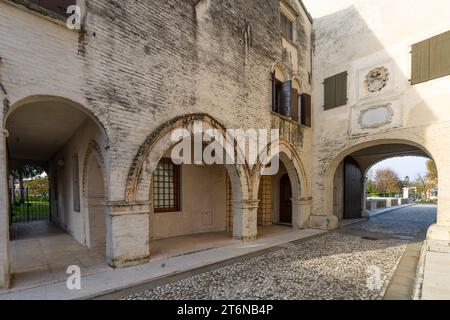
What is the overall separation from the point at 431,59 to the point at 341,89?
2855mm

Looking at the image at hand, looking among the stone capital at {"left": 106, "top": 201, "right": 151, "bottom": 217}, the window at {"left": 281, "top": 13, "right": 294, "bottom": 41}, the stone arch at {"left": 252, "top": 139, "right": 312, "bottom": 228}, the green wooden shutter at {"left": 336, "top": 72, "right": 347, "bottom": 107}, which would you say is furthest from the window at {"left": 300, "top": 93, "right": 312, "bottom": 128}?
the stone capital at {"left": 106, "top": 201, "right": 151, "bottom": 217}

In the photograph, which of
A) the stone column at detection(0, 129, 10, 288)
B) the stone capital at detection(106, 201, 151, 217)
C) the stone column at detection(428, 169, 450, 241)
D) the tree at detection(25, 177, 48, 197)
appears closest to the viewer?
the stone column at detection(0, 129, 10, 288)

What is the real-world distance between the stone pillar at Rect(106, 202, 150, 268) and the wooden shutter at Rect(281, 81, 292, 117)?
6628 millimetres

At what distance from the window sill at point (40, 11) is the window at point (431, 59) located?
10009 millimetres

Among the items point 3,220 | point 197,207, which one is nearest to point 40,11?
point 3,220

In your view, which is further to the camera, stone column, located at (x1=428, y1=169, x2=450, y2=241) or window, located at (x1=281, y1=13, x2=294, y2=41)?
window, located at (x1=281, y1=13, x2=294, y2=41)

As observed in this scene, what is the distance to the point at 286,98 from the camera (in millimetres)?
9438

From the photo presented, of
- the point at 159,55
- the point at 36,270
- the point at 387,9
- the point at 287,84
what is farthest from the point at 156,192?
the point at 387,9

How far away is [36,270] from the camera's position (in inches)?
195

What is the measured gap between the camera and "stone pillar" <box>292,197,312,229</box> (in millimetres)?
9977

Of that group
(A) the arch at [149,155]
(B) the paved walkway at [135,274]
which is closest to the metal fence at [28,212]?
(B) the paved walkway at [135,274]

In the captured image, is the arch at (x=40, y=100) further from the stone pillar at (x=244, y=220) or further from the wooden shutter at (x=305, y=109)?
the wooden shutter at (x=305, y=109)

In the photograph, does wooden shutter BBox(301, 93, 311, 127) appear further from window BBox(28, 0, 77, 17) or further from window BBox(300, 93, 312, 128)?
window BBox(28, 0, 77, 17)
